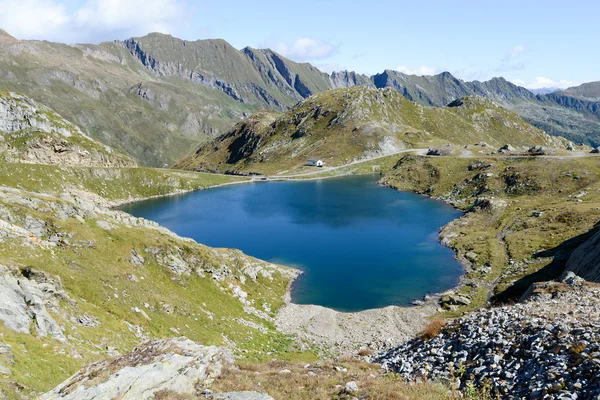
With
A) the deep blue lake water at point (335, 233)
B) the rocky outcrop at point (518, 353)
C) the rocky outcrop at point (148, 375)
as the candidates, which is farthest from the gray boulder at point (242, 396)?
the deep blue lake water at point (335, 233)

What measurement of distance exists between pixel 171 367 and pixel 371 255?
76523 millimetres

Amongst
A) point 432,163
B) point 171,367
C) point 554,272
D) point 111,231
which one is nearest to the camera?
point 171,367

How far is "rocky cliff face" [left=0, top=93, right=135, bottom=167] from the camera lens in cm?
16162

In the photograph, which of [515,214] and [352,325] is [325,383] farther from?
[515,214]

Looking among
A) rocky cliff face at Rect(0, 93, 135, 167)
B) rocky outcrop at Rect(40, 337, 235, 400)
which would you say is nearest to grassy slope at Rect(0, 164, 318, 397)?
rocky outcrop at Rect(40, 337, 235, 400)

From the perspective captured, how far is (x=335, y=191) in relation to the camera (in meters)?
182

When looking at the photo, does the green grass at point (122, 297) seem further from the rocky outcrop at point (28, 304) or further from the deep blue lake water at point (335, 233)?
the deep blue lake water at point (335, 233)

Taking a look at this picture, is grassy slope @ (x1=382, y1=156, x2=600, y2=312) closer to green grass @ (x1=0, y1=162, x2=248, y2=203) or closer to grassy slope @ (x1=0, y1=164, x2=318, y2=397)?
grassy slope @ (x1=0, y1=164, x2=318, y2=397)

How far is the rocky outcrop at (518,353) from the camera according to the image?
1798cm

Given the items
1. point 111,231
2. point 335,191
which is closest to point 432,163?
point 335,191

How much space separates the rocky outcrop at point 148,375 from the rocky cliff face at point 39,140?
16973 cm

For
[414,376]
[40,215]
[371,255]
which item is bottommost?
[371,255]

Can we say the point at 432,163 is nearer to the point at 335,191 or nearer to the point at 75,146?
the point at 335,191

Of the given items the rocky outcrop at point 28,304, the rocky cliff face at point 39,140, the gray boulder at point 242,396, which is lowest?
the gray boulder at point 242,396
